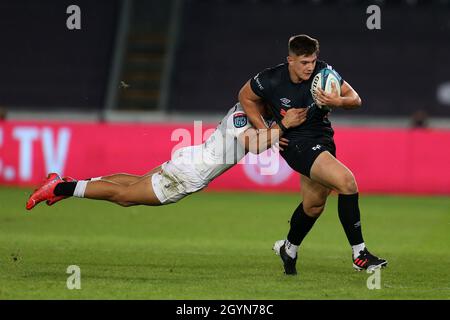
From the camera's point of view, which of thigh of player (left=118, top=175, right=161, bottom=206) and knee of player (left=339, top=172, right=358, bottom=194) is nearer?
knee of player (left=339, top=172, right=358, bottom=194)

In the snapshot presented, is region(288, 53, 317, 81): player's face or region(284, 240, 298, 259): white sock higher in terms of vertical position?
region(288, 53, 317, 81): player's face

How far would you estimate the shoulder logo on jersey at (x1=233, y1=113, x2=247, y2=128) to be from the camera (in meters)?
9.21

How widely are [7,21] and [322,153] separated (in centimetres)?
1785

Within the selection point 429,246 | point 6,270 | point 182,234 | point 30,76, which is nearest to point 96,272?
point 6,270

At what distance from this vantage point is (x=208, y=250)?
11.1 metres

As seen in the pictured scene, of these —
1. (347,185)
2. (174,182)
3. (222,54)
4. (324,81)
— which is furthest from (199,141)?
(347,185)

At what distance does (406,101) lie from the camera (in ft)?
81.0

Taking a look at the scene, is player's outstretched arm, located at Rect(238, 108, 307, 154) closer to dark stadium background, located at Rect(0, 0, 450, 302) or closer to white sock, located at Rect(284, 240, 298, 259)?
white sock, located at Rect(284, 240, 298, 259)

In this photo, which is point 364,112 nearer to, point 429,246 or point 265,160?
point 265,160

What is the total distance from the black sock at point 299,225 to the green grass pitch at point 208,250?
33 cm

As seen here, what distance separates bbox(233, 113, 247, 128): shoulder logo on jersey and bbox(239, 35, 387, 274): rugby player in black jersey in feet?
0.35

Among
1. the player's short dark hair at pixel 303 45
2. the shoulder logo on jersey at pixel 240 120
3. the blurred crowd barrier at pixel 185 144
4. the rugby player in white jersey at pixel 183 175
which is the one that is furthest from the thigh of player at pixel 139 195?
the blurred crowd barrier at pixel 185 144

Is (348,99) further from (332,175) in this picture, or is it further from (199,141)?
(199,141)

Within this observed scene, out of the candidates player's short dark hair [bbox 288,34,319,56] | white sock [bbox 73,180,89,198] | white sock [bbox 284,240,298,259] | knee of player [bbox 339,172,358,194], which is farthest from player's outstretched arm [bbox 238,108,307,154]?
white sock [bbox 73,180,89,198]
